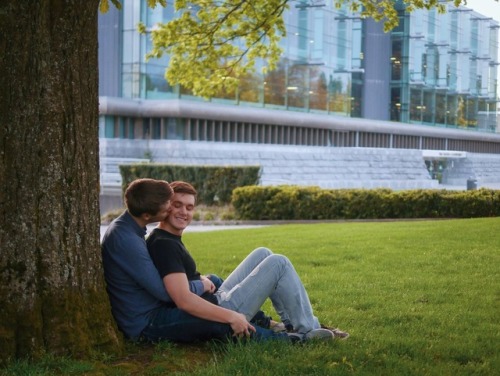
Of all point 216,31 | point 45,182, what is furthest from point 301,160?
point 45,182

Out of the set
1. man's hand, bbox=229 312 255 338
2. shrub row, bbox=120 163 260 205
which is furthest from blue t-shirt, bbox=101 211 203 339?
shrub row, bbox=120 163 260 205

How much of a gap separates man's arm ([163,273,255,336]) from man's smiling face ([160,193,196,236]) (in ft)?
1.42

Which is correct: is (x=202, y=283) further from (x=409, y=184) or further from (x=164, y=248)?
(x=409, y=184)

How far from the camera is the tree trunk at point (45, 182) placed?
5.54 meters

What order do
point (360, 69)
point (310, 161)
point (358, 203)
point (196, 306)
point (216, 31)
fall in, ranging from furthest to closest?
point (360, 69) → point (310, 161) → point (358, 203) → point (216, 31) → point (196, 306)

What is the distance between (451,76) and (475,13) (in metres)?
5.27

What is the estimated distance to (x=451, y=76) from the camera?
61.7m

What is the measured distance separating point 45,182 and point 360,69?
46311mm

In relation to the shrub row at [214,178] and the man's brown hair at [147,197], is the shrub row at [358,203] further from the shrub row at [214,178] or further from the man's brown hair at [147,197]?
the man's brown hair at [147,197]

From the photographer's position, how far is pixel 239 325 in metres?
6.05

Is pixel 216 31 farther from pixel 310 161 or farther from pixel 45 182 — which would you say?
pixel 310 161

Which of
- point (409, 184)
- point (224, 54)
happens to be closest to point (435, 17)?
point (409, 184)

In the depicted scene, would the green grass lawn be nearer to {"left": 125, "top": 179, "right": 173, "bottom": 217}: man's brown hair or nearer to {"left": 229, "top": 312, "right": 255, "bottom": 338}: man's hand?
{"left": 229, "top": 312, "right": 255, "bottom": 338}: man's hand

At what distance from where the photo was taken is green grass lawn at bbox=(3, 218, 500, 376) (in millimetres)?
5707
